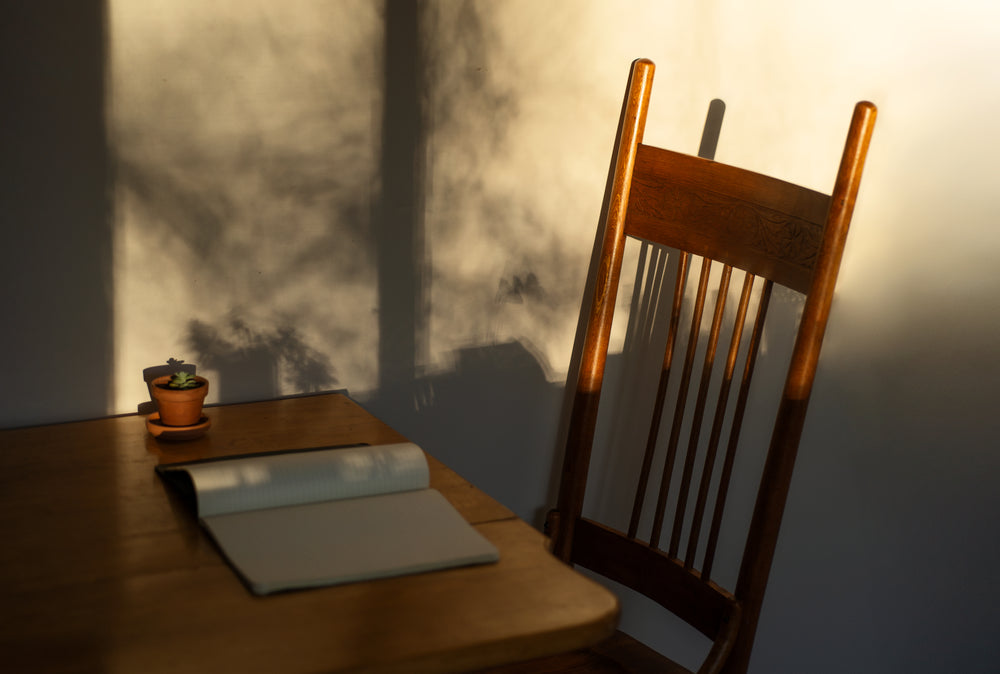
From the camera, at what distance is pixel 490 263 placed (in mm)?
1665

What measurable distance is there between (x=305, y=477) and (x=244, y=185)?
559 mm

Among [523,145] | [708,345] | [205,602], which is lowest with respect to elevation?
[205,602]

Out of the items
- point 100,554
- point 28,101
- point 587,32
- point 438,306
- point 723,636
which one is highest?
point 587,32

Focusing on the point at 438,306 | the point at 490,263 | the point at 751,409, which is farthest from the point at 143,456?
the point at 751,409

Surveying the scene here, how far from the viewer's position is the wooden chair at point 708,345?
1.27m

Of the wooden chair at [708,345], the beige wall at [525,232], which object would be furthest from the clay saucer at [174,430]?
the wooden chair at [708,345]

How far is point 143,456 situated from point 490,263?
70 cm

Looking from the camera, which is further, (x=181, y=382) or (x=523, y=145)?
(x=523, y=145)

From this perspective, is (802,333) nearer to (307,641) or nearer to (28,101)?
(307,641)

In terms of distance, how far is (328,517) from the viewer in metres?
1.04

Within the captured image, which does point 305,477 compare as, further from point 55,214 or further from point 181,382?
point 55,214

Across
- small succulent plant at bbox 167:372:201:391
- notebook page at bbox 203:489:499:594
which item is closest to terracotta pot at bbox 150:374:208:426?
small succulent plant at bbox 167:372:201:391

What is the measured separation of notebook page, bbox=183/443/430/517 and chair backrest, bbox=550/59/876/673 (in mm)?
498

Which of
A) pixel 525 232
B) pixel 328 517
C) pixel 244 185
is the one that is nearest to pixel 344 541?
pixel 328 517
